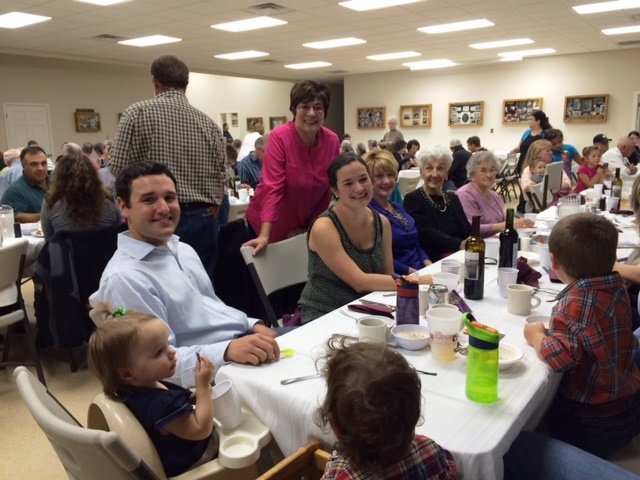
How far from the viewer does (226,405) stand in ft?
4.19

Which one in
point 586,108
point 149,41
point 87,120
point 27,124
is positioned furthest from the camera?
point 586,108

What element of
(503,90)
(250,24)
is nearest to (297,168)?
(250,24)

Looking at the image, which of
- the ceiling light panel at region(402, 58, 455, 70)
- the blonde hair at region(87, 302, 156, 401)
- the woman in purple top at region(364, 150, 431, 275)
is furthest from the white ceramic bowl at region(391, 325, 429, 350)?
the ceiling light panel at region(402, 58, 455, 70)

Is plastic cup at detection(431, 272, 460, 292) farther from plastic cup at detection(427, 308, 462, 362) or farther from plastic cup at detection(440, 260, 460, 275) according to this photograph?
plastic cup at detection(427, 308, 462, 362)

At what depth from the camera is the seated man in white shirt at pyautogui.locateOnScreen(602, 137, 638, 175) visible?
6.54 meters

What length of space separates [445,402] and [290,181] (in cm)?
187

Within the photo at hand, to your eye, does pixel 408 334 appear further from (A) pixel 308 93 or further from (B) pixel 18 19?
(B) pixel 18 19

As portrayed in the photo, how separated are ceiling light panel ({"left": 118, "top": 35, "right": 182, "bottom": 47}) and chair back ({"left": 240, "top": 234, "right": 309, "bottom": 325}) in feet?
23.8

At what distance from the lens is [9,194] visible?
4.12m

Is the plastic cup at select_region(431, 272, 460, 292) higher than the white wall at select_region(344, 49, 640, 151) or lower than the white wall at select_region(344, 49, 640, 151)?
lower

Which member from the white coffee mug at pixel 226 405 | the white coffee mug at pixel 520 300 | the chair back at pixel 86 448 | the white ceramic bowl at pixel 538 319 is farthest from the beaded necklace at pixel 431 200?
the chair back at pixel 86 448

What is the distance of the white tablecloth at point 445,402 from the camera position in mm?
1062

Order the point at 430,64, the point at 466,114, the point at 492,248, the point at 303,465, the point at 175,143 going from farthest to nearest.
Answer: the point at 466,114, the point at 430,64, the point at 175,143, the point at 492,248, the point at 303,465

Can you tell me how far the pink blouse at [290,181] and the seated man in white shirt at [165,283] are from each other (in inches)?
40.4
